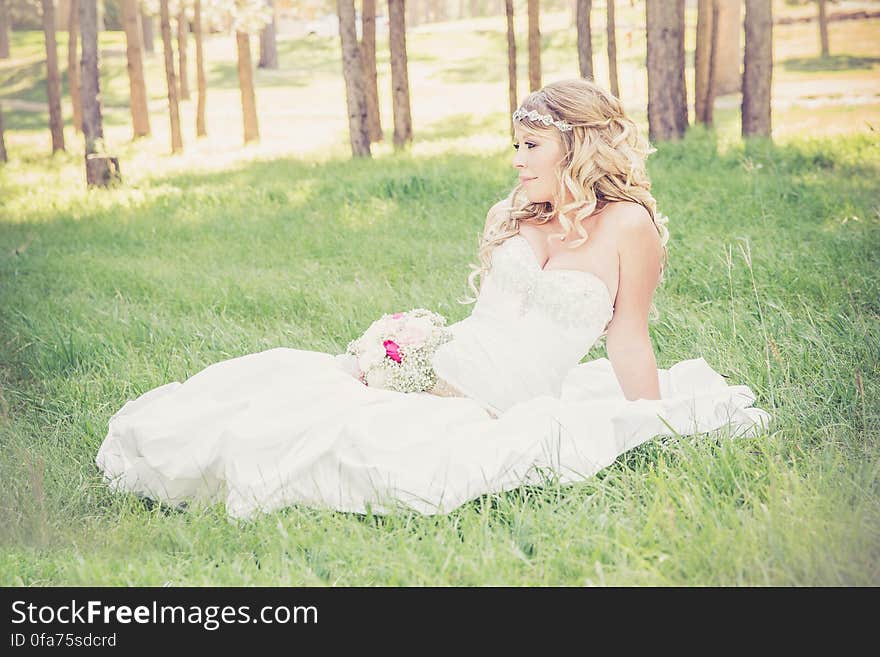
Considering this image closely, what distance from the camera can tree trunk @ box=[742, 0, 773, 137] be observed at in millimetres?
12516

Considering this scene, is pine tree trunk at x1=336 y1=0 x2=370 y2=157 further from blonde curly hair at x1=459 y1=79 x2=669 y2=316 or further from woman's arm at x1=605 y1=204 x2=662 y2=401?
woman's arm at x1=605 y1=204 x2=662 y2=401

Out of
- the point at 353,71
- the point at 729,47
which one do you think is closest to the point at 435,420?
the point at 353,71

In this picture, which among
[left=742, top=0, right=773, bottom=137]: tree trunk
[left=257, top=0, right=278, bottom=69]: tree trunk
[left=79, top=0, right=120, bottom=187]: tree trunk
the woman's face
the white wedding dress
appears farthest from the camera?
[left=257, top=0, right=278, bottom=69]: tree trunk

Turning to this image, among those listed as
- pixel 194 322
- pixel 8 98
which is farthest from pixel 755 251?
pixel 8 98

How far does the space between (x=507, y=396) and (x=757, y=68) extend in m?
10.5

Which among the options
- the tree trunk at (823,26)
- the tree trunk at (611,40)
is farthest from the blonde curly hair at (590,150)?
the tree trunk at (823,26)

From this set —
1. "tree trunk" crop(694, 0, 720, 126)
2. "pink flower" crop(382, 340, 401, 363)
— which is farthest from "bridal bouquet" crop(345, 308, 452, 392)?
"tree trunk" crop(694, 0, 720, 126)

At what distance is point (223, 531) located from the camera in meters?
3.54

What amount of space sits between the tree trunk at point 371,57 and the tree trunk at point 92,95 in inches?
177

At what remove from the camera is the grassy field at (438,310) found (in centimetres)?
300

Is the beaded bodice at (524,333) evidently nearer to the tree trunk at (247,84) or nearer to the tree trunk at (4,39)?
the tree trunk at (247,84)

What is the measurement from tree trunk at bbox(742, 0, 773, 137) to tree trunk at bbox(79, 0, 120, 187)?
375 inches
